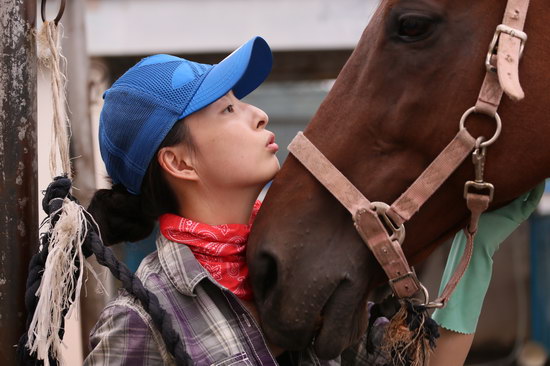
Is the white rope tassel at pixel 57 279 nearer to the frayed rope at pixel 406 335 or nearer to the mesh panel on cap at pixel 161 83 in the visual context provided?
the mesh panel on cap at pixel 161 83

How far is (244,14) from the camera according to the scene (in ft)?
16.7

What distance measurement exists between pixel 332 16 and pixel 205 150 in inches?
152

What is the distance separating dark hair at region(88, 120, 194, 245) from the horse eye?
0.55 metres

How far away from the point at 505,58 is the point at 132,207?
0.79 m

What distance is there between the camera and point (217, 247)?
1392 millimetres

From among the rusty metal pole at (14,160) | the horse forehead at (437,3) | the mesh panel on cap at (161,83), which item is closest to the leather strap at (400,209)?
the horse forehead at (437,3)

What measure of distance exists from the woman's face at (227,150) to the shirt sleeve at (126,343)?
12.4 inches

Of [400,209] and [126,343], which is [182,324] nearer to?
[126,343]

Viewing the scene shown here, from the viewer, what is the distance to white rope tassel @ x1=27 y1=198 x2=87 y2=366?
121 centimetres

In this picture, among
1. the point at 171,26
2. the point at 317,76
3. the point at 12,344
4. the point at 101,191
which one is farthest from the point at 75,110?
the point at 317,76

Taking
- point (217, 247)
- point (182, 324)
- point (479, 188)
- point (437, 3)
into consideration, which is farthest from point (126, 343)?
point (437, 3)

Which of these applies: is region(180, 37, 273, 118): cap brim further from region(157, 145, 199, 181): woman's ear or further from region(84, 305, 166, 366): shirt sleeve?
region(84, 305, 166, 366): shirt sleeve

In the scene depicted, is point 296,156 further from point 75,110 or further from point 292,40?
point 292,40

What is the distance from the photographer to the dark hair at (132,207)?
1462 mm
